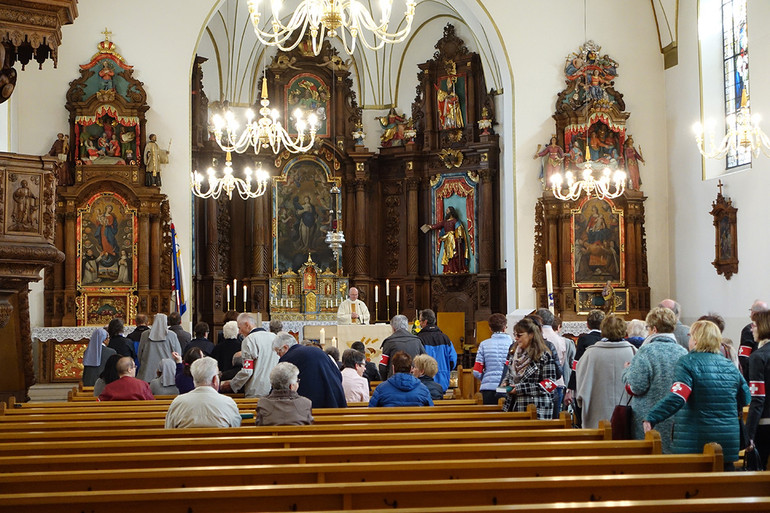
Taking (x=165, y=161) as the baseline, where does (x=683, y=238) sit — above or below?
below

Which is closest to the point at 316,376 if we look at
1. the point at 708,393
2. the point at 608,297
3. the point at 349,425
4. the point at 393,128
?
the point at 349,425

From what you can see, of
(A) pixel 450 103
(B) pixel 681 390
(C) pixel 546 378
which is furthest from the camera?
(A) pixel 450 103

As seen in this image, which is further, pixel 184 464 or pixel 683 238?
pixel 683 238

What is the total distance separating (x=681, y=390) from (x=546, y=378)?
1.43 meters

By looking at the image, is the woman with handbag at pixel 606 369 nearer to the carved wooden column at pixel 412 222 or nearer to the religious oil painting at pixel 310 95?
the carved wooden column at pixel 412 222

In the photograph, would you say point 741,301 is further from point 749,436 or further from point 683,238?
point 749,436

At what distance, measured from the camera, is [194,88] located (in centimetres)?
1961

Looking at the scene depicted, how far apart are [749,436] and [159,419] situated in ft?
14.1

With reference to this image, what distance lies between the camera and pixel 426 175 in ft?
67.3

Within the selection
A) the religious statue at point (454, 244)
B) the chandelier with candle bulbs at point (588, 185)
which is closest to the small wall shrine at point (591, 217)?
the chandelier with candle bulbs at point (588, 185)

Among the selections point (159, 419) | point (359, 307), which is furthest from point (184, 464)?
point (359, 307)

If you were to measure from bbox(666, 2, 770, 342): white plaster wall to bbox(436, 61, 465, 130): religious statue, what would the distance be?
4.83 meters

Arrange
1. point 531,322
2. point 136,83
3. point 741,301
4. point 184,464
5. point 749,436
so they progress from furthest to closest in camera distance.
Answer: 1. point 136,83
2. point 741,301
3. point 531,322
4. point 749,436
5. point 184,464

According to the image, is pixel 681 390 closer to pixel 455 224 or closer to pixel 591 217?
pixel 591 217
